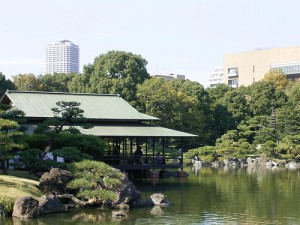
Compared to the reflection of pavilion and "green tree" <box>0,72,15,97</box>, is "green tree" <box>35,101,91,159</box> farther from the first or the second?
"green tree" <box>0,72,15,97</box>

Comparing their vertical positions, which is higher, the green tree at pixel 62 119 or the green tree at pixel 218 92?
the green tree at pixel 218 92

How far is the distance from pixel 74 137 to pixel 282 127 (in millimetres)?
34349

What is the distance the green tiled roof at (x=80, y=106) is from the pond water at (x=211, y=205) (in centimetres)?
510

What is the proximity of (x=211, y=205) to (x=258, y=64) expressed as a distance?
78.0 m

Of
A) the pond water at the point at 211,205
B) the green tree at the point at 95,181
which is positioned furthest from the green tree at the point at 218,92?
the green tree at the point at 95,181

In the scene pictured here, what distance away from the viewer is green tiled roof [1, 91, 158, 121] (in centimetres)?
3575

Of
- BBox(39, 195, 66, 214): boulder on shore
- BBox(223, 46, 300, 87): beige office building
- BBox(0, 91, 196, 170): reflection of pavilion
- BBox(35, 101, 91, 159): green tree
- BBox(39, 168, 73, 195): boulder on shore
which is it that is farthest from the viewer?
BBox(223, 46, 300, 87): beige office building

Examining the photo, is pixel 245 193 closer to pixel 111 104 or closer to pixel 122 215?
pixel 122 215

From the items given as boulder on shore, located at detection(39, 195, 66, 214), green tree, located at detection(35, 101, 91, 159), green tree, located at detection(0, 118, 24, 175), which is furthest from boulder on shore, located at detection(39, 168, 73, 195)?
green tree, located at detection(35, 101, 91, 159)

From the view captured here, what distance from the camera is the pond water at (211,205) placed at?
19.9m

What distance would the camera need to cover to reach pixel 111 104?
39.9 meters

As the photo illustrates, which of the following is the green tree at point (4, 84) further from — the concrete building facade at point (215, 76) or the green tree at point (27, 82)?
the concrete building facade at point (215, 76)

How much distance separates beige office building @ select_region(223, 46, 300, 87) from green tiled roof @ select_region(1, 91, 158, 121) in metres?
59.1

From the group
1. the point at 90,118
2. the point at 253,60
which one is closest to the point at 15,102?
the point at 90,118
